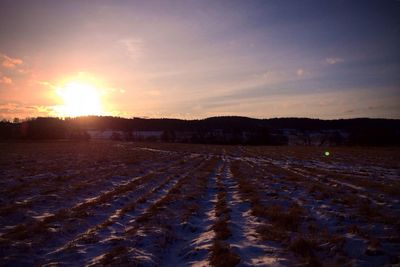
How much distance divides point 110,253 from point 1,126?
131m

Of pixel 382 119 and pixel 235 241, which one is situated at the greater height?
pixel 382 119

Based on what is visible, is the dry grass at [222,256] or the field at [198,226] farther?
the field at [198,226]

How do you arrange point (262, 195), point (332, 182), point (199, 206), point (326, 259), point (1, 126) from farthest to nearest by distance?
1. point (1, 126)
2. point (332, 182)
3. point (262, 195)
4. point (199, 206)
5. point (326, 259)

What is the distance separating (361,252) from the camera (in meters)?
6.76

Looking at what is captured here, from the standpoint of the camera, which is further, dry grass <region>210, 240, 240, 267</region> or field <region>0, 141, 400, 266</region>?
field <region>0, 141, 400, 266</region>

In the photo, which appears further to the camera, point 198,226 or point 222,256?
point 198,226

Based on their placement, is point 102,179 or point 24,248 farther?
point 102,179

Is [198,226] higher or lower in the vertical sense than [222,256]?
lower

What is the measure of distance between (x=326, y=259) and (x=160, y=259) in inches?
142

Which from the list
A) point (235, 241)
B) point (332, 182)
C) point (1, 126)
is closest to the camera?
point (235, 241)

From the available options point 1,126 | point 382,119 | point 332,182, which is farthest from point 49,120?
A: point 382,119

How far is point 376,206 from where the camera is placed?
11336 millimetres

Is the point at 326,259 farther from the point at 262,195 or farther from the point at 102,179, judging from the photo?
the point at 102,179

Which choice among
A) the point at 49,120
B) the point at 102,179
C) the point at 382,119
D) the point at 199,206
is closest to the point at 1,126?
the point at 49,120
